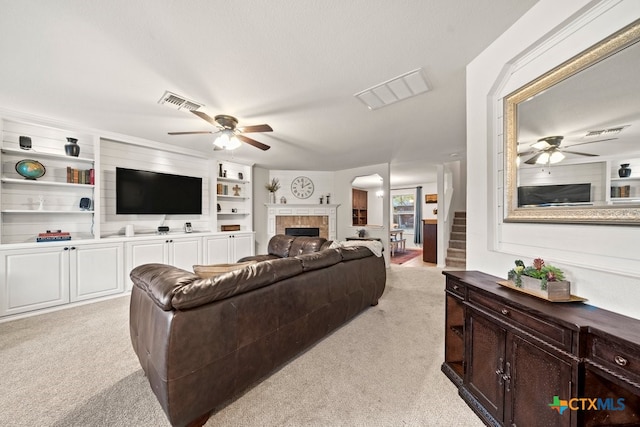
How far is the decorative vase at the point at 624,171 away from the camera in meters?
0.99

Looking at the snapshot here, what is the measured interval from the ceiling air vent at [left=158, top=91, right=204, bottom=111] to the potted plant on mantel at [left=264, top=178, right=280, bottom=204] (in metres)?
3.66

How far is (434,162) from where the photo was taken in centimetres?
530

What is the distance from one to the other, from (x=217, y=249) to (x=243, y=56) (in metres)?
3.68

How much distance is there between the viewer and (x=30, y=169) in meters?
2.93

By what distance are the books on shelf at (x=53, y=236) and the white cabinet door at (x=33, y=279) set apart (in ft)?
0.59

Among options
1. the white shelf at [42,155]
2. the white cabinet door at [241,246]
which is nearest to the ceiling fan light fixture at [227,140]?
the white shelf at [42,155]

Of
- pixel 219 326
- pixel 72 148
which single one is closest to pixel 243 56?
pixel 219 326

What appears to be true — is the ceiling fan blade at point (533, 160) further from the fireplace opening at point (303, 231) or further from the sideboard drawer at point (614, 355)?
the fireplace opening at point (303, 231)

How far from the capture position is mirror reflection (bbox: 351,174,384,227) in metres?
7.79

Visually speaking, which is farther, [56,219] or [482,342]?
[56,219]

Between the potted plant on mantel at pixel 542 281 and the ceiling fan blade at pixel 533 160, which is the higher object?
the ceiling fan blade at pixel 533 160

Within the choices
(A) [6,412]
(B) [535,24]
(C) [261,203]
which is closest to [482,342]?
(B) [535,24]

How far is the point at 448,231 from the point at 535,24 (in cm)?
498

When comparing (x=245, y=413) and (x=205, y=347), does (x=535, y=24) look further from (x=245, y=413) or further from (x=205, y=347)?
(x=245, y=413)
